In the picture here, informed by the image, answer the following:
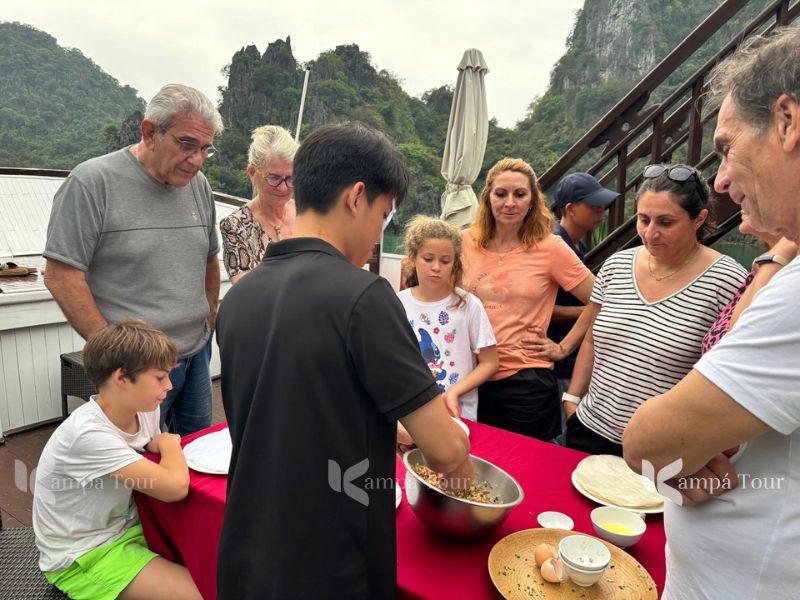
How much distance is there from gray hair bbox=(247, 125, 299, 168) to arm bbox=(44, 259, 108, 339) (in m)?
0.89

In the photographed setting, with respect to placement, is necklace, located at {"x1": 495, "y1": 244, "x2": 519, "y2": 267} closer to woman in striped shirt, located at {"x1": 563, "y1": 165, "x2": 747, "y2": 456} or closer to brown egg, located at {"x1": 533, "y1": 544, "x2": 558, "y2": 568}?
woman in striped shirt, located at {"x1": 563, "y1": 165, "x2": 747, "y2": 456}

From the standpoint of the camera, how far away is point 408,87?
3172 centimetres

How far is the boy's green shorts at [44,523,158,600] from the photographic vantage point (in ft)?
4.55

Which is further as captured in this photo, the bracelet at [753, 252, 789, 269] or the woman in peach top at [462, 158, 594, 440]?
the woman in peach top at [462, 158, 594, 440]

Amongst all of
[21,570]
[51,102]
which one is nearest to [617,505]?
[21,570]

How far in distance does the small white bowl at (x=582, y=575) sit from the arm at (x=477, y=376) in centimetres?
91

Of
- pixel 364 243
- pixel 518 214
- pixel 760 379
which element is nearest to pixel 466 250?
pixel 518 214

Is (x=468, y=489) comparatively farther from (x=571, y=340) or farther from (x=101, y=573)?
(x=571, y=340)

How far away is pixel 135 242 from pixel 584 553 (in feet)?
5.66

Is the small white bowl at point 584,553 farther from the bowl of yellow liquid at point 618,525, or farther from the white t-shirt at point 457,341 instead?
the white t-shirt at point 457,341

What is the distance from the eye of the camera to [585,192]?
8.68 ft

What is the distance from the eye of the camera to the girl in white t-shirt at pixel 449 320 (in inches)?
80.4

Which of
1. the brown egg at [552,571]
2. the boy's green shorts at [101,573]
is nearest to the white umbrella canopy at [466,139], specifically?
the boy's green shorts at [101,573]

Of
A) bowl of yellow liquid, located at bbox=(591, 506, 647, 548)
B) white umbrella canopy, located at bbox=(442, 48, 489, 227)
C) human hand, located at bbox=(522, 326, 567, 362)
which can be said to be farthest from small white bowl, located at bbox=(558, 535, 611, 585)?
white umbrella canopy, located at bbox=(442, 48, 489, 227)
